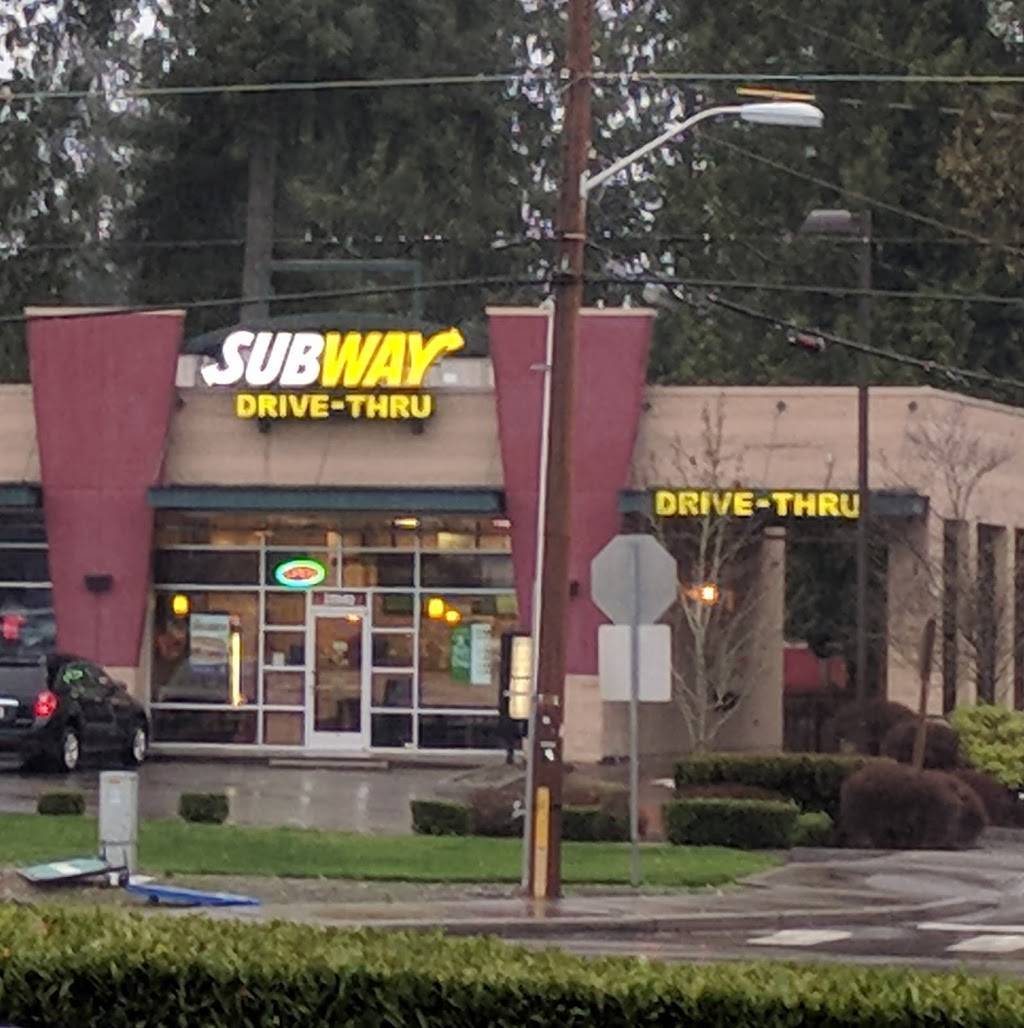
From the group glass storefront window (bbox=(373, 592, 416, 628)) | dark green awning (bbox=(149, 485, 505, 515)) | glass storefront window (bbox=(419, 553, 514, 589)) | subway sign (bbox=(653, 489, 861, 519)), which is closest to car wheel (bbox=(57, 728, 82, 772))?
dark green awning (bbox=(149, 485, 505, 515))

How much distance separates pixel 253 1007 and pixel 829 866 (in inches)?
635

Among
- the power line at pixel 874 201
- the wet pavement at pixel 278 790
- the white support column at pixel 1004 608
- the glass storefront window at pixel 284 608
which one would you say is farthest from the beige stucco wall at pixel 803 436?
the power line at pixel 874 201

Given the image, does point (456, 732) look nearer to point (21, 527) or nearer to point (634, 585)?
point (21, 527)

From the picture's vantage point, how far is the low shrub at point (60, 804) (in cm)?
2809

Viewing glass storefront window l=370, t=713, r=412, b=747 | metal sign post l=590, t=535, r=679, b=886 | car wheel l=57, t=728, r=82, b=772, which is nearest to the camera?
metal sign post l=590, t=535, r=679, b=886

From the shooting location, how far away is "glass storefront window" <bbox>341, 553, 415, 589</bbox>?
42.4 m

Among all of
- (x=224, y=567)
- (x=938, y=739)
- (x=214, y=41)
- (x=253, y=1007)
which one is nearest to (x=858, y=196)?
(x=214, y=41)

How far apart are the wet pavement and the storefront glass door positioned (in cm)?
234

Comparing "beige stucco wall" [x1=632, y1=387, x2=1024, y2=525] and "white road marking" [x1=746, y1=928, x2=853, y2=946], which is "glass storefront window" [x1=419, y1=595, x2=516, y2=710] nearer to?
"beige stucco wall" [x1=632, y1=387, x2=1024, y2=525]

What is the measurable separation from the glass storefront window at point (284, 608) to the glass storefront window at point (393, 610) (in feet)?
4.01

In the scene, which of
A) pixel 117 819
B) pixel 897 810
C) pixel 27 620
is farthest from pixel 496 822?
pixel 27 620

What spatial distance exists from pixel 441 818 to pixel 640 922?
23.1ft

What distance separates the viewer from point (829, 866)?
26.1 metres

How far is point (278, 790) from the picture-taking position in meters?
34.8
